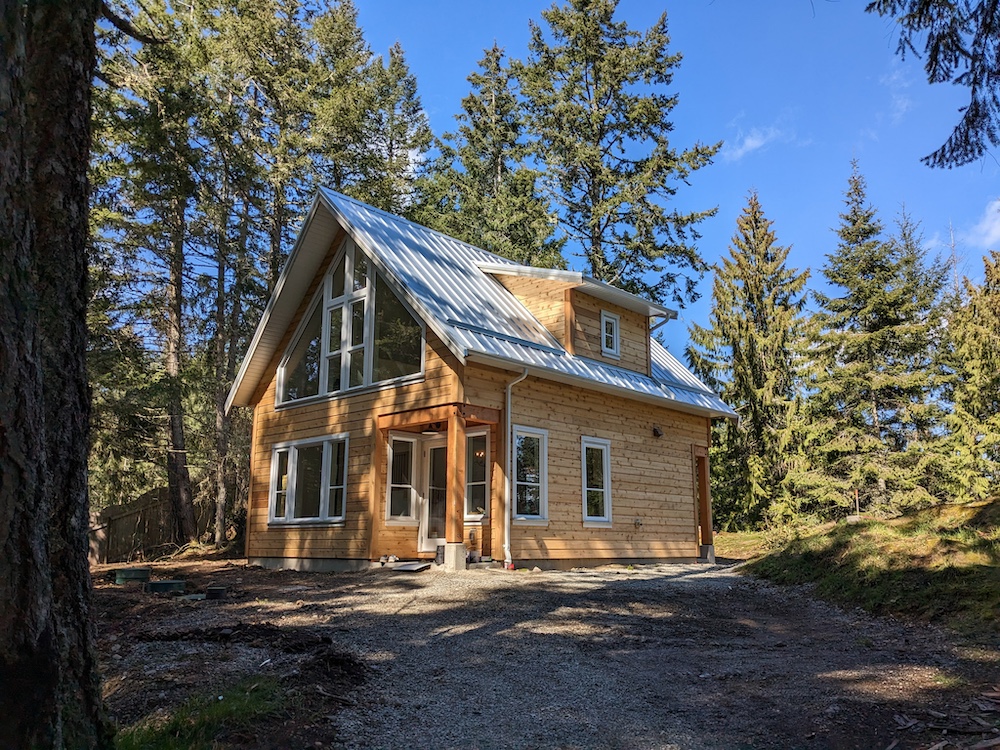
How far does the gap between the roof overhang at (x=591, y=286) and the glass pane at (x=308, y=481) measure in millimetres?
5415

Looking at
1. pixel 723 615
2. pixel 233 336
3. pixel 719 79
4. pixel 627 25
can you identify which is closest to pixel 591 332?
pixel 723 615

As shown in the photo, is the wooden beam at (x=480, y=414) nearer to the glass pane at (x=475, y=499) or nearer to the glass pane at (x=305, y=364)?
the glass pane at (x=475, y=499)

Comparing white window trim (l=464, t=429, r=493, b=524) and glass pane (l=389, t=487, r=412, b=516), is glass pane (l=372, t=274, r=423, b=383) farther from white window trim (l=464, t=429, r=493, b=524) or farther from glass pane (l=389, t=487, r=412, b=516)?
glass pane (l=389, t=487, r=412, b=516)

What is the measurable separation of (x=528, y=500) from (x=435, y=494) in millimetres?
2008

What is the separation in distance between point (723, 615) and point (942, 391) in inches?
821

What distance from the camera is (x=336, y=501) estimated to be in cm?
1370

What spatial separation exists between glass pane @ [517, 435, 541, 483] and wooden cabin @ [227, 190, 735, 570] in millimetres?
40

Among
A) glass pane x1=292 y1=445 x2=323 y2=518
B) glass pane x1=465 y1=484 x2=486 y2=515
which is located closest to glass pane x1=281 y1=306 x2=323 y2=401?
glass pane x1=292 y1=445 x2=323 y2=518

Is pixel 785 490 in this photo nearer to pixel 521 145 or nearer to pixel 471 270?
pixel 471 270

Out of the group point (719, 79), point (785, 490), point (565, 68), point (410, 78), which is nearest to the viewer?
point (719, 79)

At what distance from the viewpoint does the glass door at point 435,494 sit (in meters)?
13.5

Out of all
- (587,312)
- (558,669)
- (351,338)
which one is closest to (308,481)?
(351,338)

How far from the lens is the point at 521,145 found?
93.7ft

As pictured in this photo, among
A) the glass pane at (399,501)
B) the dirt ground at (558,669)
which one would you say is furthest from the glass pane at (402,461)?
the dirt ground at (558,669)
